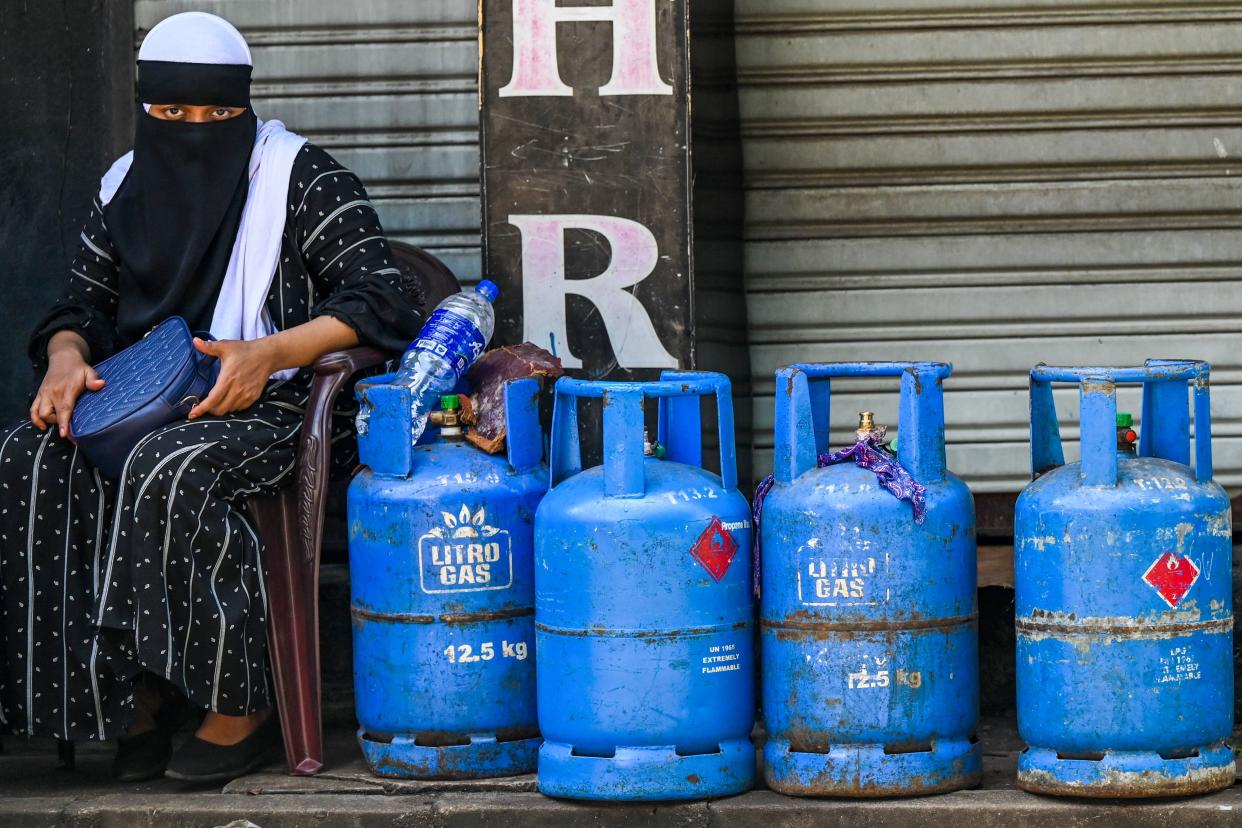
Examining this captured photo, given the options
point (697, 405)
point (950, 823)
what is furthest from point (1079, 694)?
point (697, 405)

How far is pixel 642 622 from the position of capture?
380 cm

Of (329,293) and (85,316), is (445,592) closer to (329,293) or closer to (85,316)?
(329,293)

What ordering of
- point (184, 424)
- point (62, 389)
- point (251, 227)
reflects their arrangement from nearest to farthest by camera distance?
point (184, 424) → point (62, 389) → point (251, 227)

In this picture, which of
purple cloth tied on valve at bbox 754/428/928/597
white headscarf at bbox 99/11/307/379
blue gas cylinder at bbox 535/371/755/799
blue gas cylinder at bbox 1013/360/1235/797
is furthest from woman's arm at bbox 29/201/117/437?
blue gas cylinder at bbox 1013/360/1235/797

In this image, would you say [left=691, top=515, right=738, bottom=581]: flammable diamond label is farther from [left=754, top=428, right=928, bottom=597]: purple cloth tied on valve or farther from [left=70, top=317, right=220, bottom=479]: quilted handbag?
[left=70, top=317, right=220, bottom=479]: quilted handbag

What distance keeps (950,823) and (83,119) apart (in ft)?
11.5

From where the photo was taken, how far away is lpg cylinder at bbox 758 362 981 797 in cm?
377

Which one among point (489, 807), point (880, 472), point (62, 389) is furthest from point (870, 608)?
point (62, 389)

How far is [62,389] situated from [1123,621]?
8.41 feet

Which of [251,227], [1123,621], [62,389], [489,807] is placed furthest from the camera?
[251,227]

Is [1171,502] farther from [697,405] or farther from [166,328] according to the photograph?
[166,328]

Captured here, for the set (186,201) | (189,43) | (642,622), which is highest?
(189,43)

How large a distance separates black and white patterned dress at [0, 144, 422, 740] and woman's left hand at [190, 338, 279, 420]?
0.03 m

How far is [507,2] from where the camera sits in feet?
15.9
